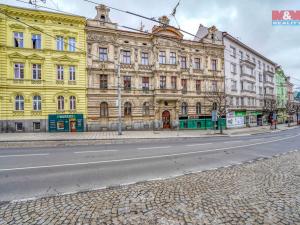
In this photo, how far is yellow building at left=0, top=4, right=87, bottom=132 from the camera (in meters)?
20.2

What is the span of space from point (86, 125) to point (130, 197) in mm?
20110

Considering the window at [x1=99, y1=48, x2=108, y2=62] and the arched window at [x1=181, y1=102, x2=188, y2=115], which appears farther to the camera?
the arched window at [x1=181, y1=102, x2=188, y2=115]

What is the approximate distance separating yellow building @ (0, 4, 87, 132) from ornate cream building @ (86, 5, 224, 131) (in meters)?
1.74

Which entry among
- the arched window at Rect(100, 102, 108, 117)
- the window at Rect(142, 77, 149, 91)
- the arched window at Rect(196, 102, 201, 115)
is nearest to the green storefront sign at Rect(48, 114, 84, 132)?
the arched window at Rect(100, 102, 108, 117)

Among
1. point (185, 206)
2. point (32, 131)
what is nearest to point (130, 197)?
point (185, 206)

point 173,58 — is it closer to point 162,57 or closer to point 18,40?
point 162,57

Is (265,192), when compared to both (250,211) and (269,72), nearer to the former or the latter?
(250,211)

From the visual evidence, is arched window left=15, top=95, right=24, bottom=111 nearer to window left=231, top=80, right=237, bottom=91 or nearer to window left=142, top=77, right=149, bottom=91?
window left=142, top=77, right=149, bottom=91

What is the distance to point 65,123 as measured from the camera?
72.2 feet

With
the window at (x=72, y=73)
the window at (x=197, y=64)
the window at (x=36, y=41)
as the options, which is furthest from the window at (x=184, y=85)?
the window at (x=36, y=41)

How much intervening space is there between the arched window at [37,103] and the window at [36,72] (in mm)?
2384

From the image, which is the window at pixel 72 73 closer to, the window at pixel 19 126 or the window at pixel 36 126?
the window at pixel 36 126

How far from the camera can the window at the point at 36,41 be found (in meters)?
21.2

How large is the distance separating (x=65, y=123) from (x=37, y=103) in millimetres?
4091
